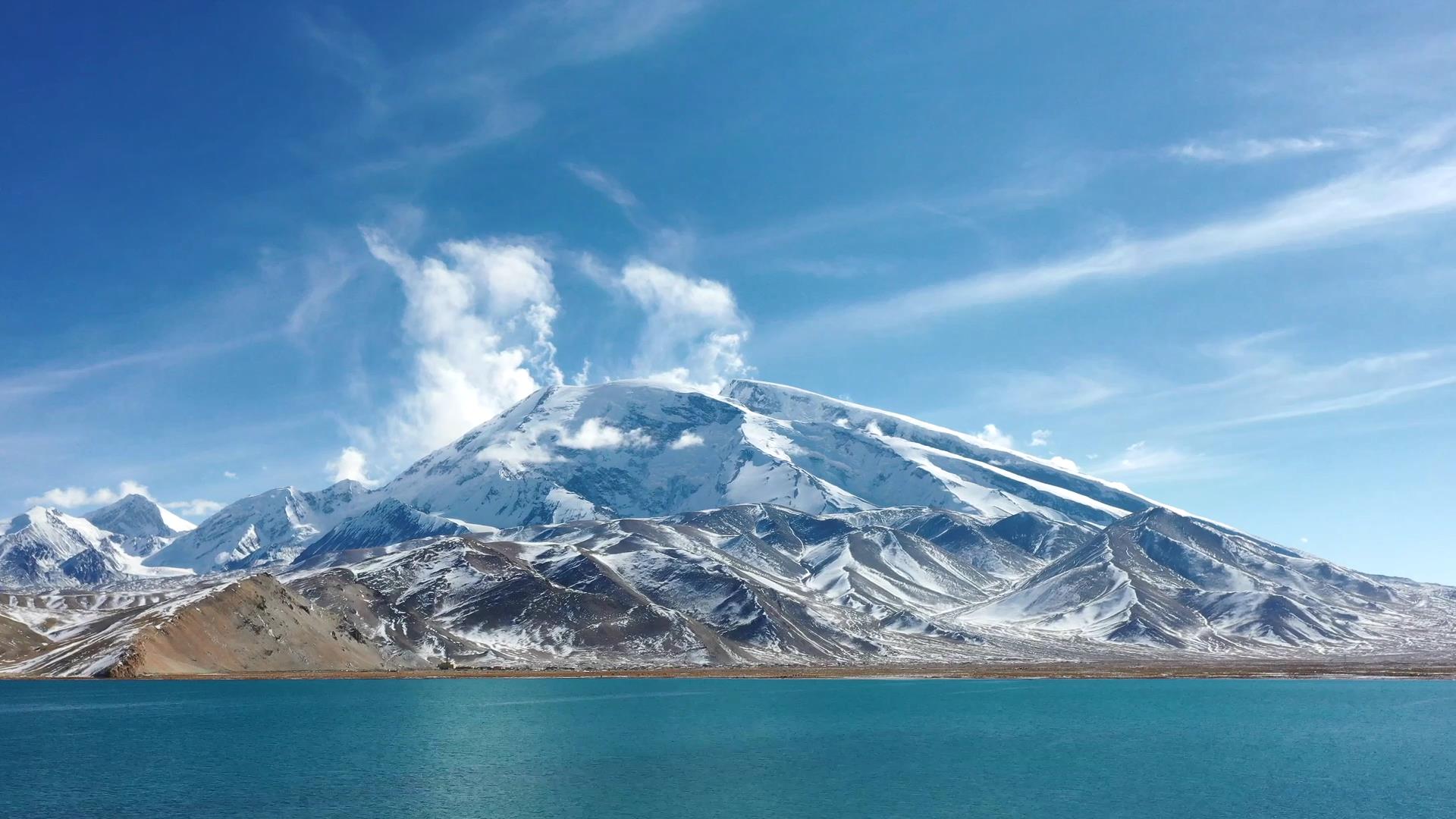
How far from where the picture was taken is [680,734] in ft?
445

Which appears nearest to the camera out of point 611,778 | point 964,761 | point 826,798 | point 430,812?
point 430,812

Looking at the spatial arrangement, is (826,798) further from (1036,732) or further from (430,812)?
(1036,732)

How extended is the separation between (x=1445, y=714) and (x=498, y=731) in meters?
155

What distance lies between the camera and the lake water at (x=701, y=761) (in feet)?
272

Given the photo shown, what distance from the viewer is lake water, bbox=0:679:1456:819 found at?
272 ft

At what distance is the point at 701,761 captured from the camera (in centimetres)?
10806

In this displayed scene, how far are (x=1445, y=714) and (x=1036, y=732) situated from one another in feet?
264

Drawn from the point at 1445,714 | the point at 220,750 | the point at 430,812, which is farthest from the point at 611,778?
the point at 1445,714

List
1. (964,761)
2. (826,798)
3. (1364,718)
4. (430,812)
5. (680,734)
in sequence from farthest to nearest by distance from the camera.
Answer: (1364,718), (680,734), (964,761), (826,798), (430,812)

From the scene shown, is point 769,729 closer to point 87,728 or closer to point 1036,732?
point 1036,732

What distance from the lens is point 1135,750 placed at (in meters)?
122

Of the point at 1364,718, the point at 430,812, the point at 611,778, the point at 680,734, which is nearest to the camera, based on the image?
the point at 430,812

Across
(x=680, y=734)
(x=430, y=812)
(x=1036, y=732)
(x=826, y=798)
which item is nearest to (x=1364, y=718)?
(x=1036, y=732)

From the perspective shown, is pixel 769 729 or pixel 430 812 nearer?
pixel 430 812
